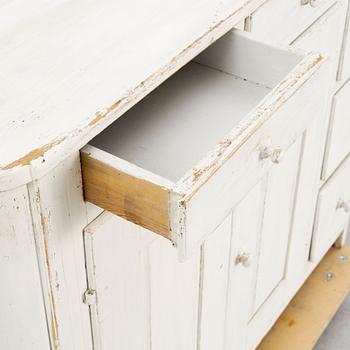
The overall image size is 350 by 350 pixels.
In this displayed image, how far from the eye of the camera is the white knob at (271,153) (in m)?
0.89

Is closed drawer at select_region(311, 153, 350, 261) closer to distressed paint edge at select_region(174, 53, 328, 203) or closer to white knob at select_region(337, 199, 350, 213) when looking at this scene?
white knob at select_region(337, 199, 350, 213)

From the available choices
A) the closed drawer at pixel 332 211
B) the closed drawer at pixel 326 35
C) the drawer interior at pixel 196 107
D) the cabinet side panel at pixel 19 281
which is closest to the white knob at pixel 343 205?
the closed drawer at pixel 332 211

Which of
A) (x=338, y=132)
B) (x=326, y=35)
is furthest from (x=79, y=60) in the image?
(x=338, y=132)

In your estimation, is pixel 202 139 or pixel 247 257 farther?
pixel 247 257

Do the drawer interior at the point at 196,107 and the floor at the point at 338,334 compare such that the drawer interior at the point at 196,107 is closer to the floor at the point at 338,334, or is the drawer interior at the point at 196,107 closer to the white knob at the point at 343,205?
the white knob at the point at 343,205

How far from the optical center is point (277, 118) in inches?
34.9

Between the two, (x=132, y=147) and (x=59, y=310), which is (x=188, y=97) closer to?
(x=132, y=147)

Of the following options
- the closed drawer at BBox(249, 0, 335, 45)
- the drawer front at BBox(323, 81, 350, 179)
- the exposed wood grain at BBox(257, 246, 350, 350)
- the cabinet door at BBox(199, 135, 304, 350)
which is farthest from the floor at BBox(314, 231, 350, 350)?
the closed drawer at BBox(249, 0, 335, 45)

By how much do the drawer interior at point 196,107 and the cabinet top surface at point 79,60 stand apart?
7 centimetres

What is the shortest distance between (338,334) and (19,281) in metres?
1.14

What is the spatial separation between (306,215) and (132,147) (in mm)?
726

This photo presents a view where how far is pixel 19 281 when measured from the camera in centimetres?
84

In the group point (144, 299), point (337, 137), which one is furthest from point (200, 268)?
point (337, 137)

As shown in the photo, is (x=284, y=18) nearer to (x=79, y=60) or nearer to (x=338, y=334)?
(x=79, y=60)
